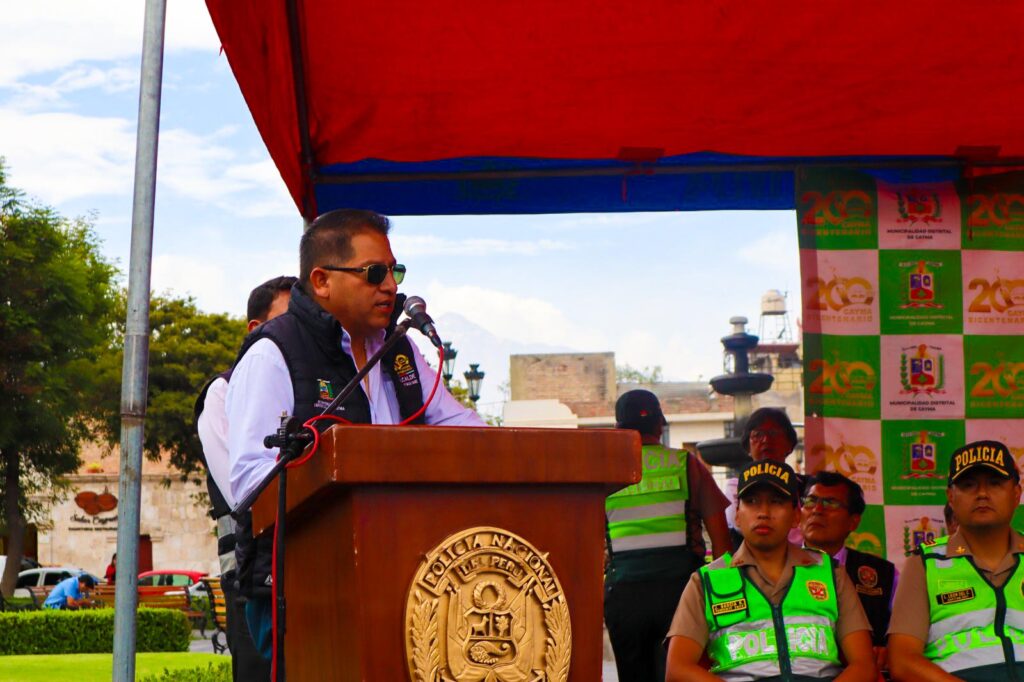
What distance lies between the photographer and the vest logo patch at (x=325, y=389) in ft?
10.1

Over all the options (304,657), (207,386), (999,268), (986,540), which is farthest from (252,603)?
(999,268)

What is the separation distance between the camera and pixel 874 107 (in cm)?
580

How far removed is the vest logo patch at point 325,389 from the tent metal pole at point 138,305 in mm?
1604

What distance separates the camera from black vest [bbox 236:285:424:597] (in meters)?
2.99

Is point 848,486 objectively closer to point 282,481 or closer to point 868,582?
point 868,582

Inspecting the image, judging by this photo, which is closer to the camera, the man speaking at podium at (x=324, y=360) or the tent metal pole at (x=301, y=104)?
the man speaking at podium at (x=324, y=360)

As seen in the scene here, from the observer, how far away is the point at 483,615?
2096 millimetres

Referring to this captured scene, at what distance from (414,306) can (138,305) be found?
79.9 inches

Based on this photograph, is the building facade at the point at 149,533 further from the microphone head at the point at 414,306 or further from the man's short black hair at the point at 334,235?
the microphone head at the point at 414,306

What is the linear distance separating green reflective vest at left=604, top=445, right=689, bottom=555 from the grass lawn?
22.8 feet

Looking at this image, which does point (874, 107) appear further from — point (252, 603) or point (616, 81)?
point (252, 603)

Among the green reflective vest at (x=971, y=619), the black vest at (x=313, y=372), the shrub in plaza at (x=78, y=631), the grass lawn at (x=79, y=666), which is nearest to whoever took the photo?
the black vest at (x=313, y=372)

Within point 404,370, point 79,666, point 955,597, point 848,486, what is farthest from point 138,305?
point 79,666

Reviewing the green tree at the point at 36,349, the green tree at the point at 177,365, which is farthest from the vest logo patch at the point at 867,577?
the green tree at the point at 177,365
